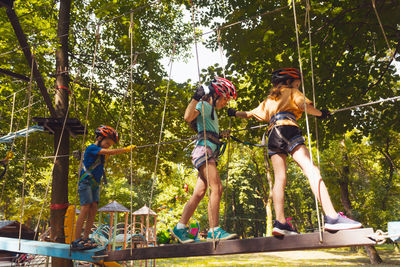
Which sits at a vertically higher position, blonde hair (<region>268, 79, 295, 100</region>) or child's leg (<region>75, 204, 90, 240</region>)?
blonde hair (<region>268, 79, 295, 100</region>)

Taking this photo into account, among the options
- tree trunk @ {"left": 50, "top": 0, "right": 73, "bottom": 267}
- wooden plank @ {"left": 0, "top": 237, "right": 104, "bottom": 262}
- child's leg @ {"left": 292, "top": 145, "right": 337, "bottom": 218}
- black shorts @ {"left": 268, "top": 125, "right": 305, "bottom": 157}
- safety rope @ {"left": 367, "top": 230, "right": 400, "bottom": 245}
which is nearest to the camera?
safety rope @ {"left": 367, "top": 230, "right": 400, "bottom": 245}

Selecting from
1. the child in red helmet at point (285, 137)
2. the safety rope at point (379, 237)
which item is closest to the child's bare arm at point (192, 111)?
the child in red helmet at point (285, 137)

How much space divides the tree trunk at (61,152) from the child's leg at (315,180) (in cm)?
569

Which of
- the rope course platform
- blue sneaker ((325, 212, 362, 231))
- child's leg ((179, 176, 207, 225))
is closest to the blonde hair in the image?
child's leg ((179, 176, 207, 225))

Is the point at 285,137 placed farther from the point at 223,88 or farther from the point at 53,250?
the point at 53,250

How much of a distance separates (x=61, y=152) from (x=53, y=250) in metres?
3.46

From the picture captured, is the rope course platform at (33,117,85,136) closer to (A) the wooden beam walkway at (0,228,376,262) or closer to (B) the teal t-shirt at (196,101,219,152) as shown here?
(A) the wooden beam walkway at (0,228,376,262)

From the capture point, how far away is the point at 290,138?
3.04 meters

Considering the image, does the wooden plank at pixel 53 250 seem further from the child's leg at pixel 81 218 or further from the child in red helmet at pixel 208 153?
the child in red helmet at pixel 208 153

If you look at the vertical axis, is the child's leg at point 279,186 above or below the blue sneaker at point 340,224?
above

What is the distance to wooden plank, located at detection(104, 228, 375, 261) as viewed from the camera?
240 centimetres

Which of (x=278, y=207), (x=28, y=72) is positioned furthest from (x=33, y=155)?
(x=278, y=207)

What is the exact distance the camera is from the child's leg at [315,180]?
2.64 metres

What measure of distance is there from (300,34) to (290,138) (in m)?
4.78
